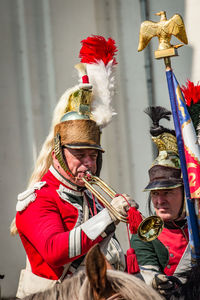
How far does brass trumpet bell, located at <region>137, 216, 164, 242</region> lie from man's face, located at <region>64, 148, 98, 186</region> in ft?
2.21

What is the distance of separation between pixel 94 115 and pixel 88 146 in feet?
1.16

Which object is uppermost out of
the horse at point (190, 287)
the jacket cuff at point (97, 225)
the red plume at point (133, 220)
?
the red plume at point (133, 220)

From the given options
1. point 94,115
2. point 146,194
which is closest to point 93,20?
point 146,194

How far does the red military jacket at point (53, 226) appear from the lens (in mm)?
→ 3285

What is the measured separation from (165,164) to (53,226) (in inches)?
36.3

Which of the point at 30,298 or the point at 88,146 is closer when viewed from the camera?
the point at 30,298

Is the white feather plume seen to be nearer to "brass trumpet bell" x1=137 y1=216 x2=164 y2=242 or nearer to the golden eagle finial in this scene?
the golden eagle finial

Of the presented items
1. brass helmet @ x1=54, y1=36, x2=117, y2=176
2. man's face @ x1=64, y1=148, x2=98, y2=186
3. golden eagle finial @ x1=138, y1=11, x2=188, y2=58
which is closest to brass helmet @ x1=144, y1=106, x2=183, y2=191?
brass helmet @ x1=54, y1=36, x2=117, y2=176

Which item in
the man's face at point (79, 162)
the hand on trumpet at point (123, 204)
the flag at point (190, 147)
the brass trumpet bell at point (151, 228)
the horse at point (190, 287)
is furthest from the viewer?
the man's face at point (79, 162)

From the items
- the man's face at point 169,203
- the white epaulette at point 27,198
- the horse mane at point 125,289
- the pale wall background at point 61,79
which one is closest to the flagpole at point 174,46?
the man's face at point 169,203

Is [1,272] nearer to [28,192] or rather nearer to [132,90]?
[28,192]

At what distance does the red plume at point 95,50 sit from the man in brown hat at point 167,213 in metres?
0.57

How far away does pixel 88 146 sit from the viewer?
12.0 feet

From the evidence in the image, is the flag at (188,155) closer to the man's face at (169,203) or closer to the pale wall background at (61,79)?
the man's face at (169,203)
